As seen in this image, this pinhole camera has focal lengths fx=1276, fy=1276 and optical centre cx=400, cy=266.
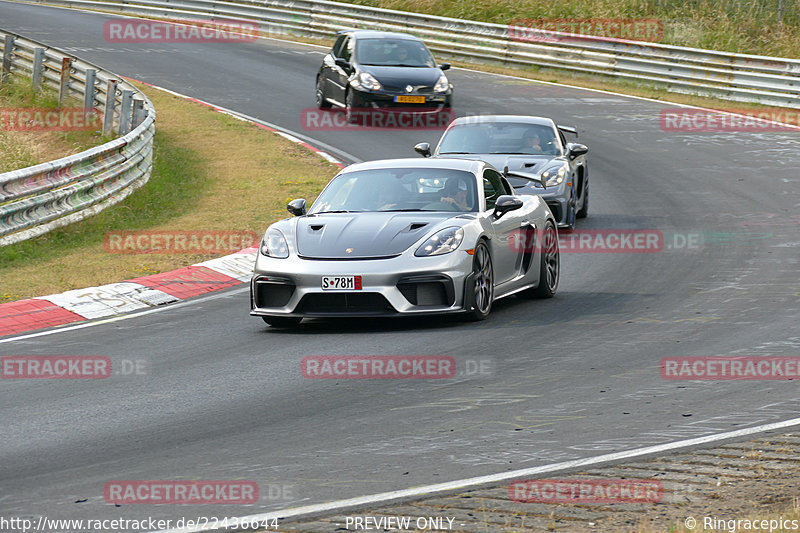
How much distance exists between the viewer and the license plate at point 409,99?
2581 centimetres

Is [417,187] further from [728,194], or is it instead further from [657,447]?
[728,194]

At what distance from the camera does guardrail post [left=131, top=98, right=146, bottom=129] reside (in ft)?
71.5

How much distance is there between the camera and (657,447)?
6.91m

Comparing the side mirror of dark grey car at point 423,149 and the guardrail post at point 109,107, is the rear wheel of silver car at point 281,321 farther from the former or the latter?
the guardrail post at point 109,107

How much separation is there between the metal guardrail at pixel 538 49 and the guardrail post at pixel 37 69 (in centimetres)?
1243

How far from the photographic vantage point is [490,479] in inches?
248

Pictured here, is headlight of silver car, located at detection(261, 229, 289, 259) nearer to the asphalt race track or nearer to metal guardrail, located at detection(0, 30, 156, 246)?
the asphalt race track

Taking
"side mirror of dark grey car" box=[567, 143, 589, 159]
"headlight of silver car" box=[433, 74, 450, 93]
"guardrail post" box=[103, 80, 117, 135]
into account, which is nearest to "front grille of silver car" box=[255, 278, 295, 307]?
"side mirror of dark grey car" box=[567, 143, 589, 159]

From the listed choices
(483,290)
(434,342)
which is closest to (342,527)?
(434,342)

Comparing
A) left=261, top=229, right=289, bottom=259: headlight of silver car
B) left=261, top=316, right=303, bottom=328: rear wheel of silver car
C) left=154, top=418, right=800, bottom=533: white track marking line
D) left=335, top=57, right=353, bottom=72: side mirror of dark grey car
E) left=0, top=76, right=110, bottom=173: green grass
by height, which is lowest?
left=0, top=76, right=110, bottom=173: green grass

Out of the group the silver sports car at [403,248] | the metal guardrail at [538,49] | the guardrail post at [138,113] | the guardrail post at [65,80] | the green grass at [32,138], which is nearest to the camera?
the silver sports car at [403,248]

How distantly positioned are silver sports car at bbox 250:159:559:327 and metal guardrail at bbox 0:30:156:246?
4.48m

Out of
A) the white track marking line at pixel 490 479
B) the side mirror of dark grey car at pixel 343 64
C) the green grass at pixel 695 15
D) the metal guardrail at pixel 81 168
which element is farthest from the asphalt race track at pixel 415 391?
the green grass at pixel 695 15

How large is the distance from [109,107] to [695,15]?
2000 cm
